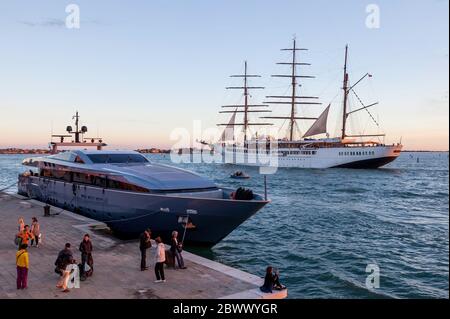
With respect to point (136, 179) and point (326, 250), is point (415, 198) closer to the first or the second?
point (326, 250)

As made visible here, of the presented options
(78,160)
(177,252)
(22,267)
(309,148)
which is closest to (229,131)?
(309,148)

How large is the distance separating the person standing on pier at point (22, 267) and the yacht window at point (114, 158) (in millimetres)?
12955

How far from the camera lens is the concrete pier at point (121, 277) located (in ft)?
35.9

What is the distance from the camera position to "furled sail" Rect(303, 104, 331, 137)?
11050cm

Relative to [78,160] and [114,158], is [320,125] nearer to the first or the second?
[114,158]

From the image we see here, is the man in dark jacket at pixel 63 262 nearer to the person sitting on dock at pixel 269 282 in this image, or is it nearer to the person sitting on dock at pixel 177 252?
the person sitting on dock at pixel 177 252

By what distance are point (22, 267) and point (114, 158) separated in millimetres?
13738

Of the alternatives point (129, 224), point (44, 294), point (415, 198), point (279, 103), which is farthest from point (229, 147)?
Answer: point (44, 294)

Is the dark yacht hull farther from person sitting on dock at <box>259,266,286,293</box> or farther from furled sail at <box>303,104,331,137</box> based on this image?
furled sail at <box>303,104,331,137</box>

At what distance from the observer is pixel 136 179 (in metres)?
19.6

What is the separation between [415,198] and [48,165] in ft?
137

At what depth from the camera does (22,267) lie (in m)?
10.8

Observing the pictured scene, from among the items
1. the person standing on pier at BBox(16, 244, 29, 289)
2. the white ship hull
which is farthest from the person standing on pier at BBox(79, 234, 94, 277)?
the white ship hull

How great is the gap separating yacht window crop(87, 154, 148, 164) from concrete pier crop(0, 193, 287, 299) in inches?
269
